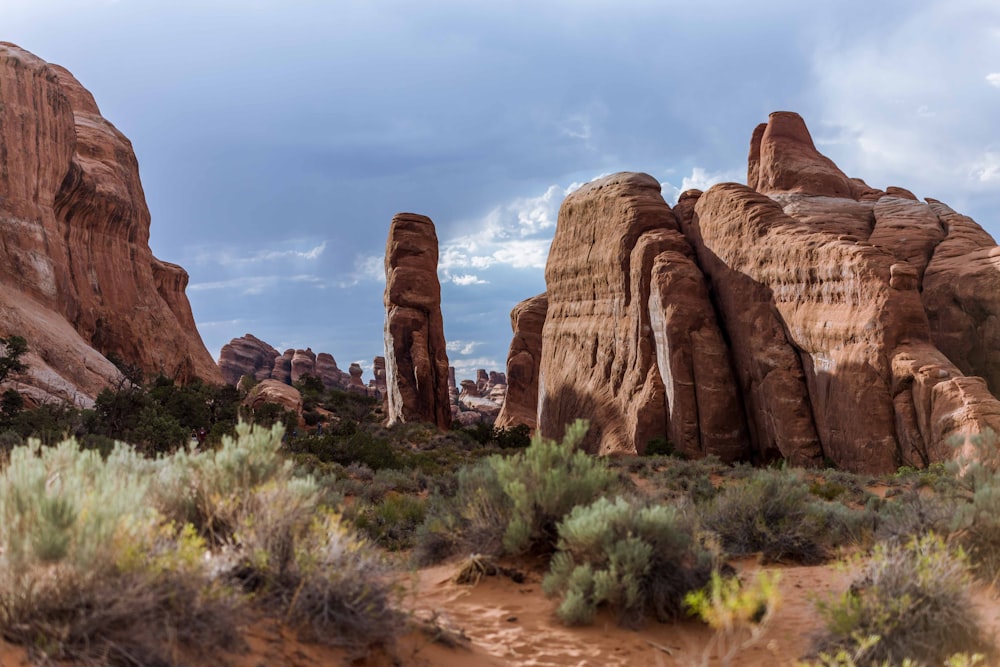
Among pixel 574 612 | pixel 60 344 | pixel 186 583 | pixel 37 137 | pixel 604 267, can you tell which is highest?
pixel 37 137

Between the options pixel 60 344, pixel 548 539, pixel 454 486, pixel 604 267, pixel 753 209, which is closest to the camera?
pixel 548 539

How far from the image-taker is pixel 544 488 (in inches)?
265

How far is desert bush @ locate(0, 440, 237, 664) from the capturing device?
3.40 meters

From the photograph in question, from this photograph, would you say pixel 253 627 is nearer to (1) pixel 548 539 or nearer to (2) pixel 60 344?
(1) pixel 548 539

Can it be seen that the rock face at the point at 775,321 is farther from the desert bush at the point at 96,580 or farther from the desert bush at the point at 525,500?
the desert bush at the point at 96,580

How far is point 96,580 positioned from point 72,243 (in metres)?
42.8

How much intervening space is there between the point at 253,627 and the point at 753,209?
22047mm

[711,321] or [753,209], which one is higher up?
[753,209]

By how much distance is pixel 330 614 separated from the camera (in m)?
4.46

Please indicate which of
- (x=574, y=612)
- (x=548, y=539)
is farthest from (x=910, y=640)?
(x=548, y=539)

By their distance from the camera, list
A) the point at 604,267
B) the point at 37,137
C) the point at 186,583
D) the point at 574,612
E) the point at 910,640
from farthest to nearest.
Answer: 1. the point at 37,137
2. the point at 604,267
3. the point at 574,612
4. the point at 910,640
5. the point at 186,583

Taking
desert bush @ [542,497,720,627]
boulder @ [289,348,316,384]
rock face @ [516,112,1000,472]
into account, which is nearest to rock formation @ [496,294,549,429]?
rock face @ [516,112,1000,472]

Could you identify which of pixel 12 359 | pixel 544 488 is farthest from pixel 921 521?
pixel 12 359

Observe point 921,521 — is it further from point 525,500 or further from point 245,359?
point 245,359
